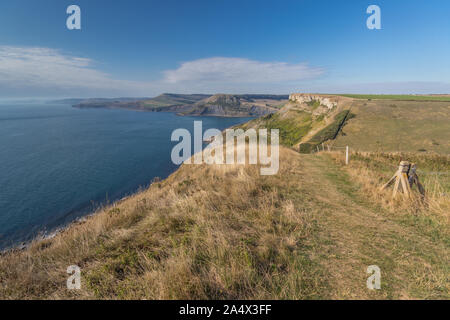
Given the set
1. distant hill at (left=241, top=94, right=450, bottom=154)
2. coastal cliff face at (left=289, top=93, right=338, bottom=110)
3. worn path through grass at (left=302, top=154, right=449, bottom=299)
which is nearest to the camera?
worn path through grass at (left=302, top=154, right=449, bottom=299)

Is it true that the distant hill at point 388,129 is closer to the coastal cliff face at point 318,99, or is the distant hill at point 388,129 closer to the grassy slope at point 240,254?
the coastal cliff face at point 318,99

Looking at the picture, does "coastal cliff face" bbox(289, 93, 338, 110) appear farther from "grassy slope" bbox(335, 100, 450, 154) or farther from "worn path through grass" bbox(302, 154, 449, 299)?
"worn path through grass" bbox(302, 154, 449, 299)

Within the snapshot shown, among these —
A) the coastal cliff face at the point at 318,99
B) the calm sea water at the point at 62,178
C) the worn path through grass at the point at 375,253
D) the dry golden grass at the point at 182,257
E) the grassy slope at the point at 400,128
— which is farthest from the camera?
the coastal cliff face at the point at 318,99

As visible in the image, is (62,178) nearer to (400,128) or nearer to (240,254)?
(240,254)

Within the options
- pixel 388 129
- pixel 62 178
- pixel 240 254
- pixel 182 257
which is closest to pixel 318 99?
pixel 388 129

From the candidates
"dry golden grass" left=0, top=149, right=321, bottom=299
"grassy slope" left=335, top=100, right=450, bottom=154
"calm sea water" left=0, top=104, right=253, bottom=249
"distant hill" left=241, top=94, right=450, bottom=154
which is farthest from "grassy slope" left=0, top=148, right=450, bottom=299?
"grassy slope" left=335, top=100, right=450, bottom=154

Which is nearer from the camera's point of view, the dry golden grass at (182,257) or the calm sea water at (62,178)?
the dry golden grass at (182,257)

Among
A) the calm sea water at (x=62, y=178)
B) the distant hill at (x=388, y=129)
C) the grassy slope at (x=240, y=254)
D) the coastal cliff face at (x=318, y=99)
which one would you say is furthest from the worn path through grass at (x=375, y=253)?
the coastal cliff face at (x=318, y=99)

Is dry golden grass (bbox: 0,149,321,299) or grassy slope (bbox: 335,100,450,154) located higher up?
grassy slope (bbox: 335,100,450,154)

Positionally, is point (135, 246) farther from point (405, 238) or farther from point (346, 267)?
point (405, 238)
